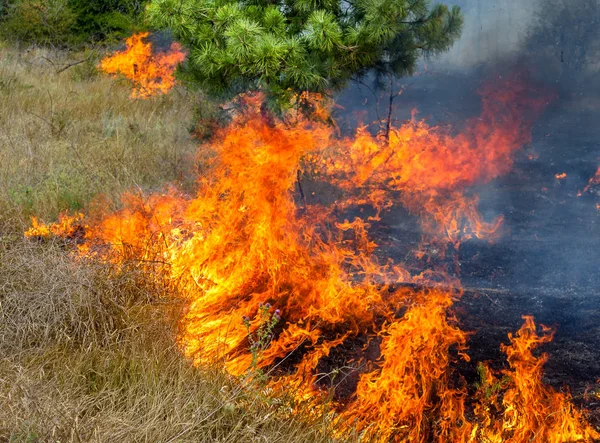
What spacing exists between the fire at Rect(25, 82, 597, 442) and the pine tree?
3.32 feet

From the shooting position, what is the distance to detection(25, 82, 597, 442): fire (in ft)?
11.7

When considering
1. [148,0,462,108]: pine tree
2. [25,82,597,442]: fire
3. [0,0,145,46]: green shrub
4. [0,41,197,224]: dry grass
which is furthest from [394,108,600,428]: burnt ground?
[0,0,145,46]: green shrub

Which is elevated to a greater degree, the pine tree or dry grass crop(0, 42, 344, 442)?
the pine tree

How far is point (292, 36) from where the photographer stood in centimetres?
493

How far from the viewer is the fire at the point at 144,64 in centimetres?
1029

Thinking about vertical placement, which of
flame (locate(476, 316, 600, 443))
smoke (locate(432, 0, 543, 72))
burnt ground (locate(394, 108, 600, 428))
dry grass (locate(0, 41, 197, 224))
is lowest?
burnt ground (locate(394, 108, 600, 428))

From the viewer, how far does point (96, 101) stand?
359 inches

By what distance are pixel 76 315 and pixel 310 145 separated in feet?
11.2

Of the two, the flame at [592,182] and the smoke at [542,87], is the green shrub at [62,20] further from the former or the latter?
the flame at [592,182]

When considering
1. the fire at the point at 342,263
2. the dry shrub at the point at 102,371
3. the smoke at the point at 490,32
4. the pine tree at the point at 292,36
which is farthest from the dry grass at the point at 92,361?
the smoke at the point at 490,32

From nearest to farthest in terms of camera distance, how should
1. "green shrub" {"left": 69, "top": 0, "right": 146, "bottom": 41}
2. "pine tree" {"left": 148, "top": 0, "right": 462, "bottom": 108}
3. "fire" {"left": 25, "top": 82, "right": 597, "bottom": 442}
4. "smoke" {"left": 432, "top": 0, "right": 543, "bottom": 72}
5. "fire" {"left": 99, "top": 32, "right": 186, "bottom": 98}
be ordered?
"fire" {"left": 25, "top": 82, "right": 597, "bottom": 442}, "pine tree" {"left": 148, "top": 0, "right": 462, "bottom": 108}, "smoke" {"left": 432, "top": 0, "right": 543, "bottom": 72}, "fire" {"left": 99, "top": 32, "right": 186, "bottom": 98}, "green shrub" {"left": 69, "top": 0, "right": 146, "bottom": 41}

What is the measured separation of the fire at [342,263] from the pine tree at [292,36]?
1.01m

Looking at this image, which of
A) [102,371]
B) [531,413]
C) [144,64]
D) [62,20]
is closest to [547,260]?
[531,413]

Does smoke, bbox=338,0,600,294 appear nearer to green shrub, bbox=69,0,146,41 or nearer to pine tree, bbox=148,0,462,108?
pine tree, bbox=148,0,462,108
